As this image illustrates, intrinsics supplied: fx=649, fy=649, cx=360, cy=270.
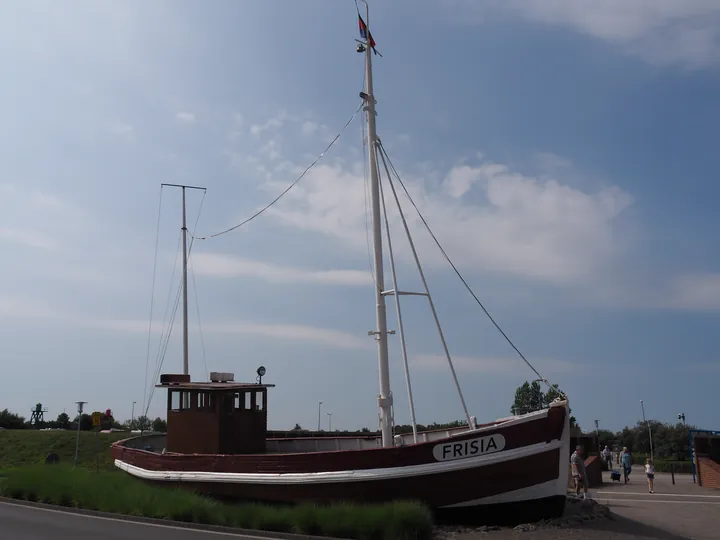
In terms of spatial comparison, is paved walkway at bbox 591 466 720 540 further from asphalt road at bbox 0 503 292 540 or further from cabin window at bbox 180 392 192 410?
cabin window at bbox 180 392 192 410

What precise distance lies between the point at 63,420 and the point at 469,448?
58078 millimetres

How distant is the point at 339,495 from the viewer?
14000mm

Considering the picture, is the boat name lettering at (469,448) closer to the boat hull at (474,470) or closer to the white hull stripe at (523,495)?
the boat hull at (474,470)

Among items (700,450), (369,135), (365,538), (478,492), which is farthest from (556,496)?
(700,450)

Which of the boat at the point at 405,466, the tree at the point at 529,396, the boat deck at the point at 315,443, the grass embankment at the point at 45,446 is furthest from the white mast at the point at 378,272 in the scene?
the tree at the point at 529,396

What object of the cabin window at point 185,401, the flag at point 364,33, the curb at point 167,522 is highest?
the flag at point 364,33

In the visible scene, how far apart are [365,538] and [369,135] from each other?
9287 mm

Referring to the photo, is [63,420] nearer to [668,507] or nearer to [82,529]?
[82,529]

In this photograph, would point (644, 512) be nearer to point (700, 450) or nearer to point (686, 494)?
point (686, 494)

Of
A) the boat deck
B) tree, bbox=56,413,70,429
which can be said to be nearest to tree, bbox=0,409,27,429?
tree, bbox=56,413,70,429

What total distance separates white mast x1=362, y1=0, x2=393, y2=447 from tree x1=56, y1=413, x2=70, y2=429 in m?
54.2

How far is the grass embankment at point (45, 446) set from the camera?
3653cm

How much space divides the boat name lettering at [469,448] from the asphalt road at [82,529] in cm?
384

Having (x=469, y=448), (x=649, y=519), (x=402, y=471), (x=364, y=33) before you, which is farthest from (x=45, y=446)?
(x=649, y=519)
